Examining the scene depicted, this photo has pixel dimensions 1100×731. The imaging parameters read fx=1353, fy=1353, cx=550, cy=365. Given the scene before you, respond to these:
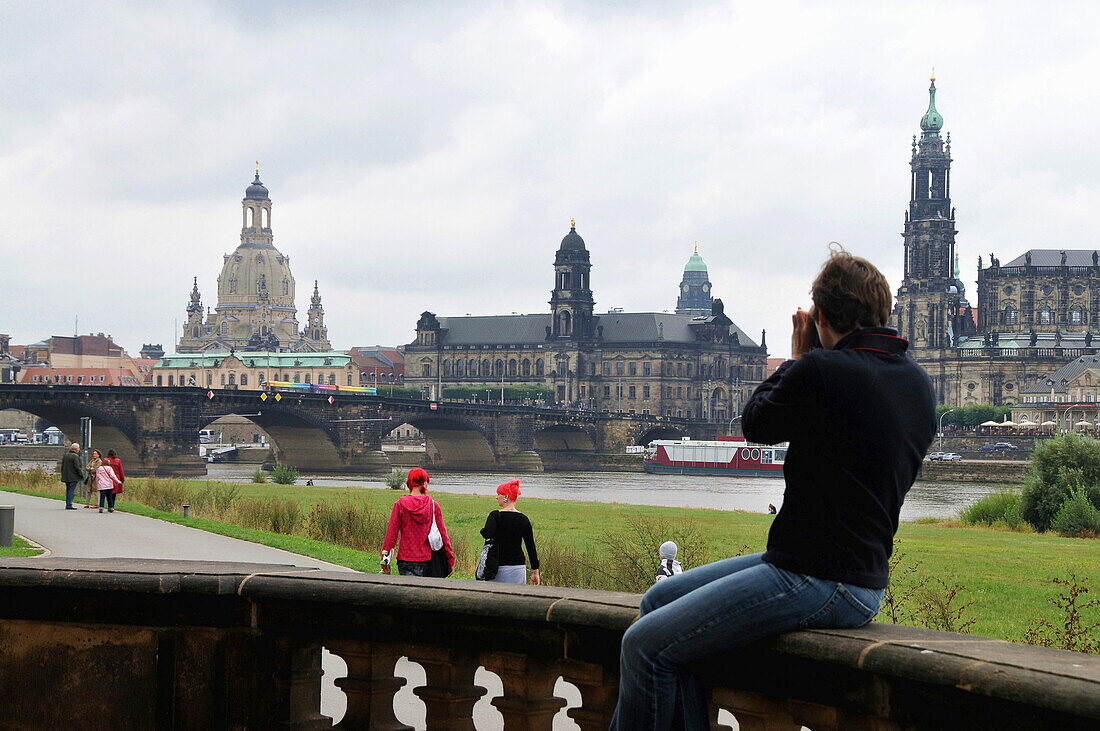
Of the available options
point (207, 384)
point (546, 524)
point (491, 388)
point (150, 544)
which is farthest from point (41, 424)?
point (150, 544)

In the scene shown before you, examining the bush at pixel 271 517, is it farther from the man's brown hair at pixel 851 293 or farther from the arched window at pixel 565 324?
the arched window at pixel 565 324

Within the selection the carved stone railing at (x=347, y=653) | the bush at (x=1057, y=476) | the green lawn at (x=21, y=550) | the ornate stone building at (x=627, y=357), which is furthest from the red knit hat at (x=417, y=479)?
the ornate stone building at (x=627, y=357)

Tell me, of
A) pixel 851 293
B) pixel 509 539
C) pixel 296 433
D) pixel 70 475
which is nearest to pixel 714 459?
pixel 296 433

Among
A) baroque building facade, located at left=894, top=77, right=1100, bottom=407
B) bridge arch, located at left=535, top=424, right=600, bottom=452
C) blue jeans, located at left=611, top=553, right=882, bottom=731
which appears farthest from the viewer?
baroque building facade, located at left=894, top=77, right=1100, bottom=407

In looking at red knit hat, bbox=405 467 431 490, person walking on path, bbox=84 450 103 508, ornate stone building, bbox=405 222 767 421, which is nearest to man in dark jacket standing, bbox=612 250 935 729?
red knit hat, bbox=405 467 431 490

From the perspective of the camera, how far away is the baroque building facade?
4983 inches

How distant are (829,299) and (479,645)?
51.7 inches

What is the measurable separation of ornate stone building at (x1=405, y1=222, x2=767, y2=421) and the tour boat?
185 ft

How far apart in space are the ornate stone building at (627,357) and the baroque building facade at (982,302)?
19560 mm

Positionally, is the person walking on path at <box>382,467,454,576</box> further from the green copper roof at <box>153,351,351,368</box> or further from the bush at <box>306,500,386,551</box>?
the green copper roof at <box>153,351,351,368</box>

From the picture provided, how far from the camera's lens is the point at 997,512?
109 feet

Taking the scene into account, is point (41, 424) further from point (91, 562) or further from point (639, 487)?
point (91, 562)

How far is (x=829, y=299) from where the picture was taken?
3.20 meters

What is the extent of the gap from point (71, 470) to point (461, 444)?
71425 millimetres
